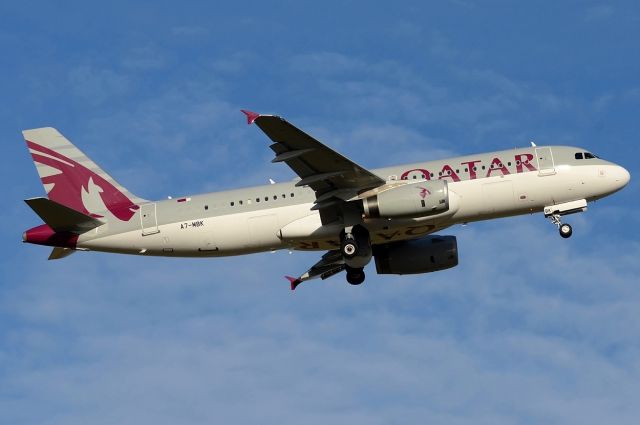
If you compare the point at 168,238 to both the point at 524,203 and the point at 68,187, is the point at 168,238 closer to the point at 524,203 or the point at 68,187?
the point at 68,187

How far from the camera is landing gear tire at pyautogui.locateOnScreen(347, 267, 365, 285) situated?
63031 millimetres

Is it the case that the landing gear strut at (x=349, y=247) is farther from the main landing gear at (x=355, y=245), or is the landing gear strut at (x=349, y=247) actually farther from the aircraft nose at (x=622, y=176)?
the aircraft nose at (x=622, y=176)

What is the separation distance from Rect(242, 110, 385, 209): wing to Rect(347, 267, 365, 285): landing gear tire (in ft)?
19.5

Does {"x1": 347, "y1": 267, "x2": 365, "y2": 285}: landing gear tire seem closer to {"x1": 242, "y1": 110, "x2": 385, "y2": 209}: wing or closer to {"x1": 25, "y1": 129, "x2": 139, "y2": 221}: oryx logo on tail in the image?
{"x1": 242, "y1": 110, "x2": 385, "y2": 209}: wing

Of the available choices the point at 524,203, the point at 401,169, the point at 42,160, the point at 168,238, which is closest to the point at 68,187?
the point at 42,160

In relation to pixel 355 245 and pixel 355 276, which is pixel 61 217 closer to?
pixel 355 245

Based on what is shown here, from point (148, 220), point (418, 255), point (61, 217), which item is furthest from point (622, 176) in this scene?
point (61, 217)

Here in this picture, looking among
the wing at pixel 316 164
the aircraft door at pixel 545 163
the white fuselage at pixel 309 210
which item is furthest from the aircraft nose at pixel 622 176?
the wing at pixel 316 164

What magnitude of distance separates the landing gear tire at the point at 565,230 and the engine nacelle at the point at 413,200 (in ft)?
21.5

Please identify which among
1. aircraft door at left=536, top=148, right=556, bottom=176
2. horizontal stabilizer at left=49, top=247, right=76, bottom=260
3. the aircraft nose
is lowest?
horizontal stabilizer at left=49, top=247, right=76, bottom=260

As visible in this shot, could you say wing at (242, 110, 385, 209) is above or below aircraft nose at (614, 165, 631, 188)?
above

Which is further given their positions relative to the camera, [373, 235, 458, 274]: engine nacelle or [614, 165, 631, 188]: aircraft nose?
[373, 235, 458, 274]: engine nacelle

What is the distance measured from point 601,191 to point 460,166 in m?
7.22

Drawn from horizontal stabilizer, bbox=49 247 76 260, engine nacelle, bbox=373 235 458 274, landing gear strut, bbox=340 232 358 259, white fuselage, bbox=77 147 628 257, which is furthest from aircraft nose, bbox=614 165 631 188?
horizontal stabilizer, bbox=49 247 76 260
